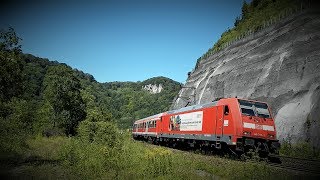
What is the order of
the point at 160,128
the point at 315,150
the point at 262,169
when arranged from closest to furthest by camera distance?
the point at 262,169 < the point at 315,150 < the point at 160,128

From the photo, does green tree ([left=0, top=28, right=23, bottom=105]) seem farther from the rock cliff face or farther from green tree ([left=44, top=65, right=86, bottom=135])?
green tree ([left=44, top=65, right=86, bottom=135])

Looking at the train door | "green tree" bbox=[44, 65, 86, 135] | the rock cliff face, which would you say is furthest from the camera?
"green tree" bbox=[44, 65, 86, 135]

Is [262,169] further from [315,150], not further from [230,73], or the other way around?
[230,73]

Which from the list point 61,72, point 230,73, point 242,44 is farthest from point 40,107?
point 242,44

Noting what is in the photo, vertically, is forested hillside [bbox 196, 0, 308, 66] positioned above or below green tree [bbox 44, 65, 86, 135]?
above

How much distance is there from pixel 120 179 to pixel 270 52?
30.6 meters

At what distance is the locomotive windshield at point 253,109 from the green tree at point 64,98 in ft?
112

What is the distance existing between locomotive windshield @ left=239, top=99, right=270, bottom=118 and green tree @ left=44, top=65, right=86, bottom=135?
3421 centimetres

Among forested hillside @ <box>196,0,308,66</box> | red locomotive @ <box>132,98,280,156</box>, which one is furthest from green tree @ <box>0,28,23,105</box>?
forested hillside @ <box>196,0,308,66</box>

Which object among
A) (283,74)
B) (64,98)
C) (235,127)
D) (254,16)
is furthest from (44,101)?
(254,16)

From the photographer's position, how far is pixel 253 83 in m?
35.8

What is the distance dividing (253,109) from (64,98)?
36599 millimetres

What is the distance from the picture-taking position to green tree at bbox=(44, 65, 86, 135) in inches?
1826

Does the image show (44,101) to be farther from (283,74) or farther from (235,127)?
(235,127)
